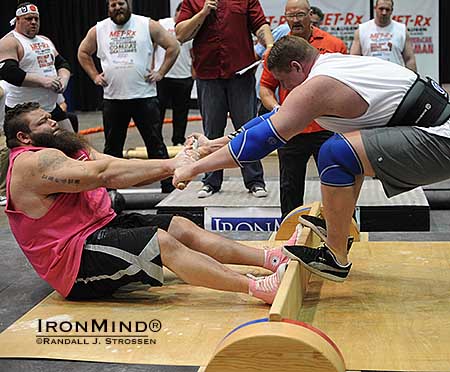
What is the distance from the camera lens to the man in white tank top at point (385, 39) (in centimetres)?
691

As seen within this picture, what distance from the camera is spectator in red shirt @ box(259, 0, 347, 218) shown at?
16.5 feet

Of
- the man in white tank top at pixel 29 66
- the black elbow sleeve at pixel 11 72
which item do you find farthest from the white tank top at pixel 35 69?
the black elbow sleeve at pixel 11 72

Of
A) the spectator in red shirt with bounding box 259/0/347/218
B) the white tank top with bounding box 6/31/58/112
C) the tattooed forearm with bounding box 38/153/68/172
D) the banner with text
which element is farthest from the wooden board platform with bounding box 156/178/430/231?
the banner with text

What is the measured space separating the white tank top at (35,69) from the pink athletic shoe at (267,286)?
3.42 meters

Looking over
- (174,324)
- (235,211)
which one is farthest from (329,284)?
(235,211)

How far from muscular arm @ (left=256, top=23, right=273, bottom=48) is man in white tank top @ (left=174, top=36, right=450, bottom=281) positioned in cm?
222

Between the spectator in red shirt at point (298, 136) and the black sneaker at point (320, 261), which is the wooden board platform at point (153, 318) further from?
the spectator in red shirt at point (298, 136)

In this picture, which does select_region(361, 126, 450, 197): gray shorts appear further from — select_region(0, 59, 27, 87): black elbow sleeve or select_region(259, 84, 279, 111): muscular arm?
select_region(0, 59, 27, 87): black elbow sleeve

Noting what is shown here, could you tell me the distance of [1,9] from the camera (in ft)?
45.6

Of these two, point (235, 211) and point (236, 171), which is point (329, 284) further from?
point (236, 171)

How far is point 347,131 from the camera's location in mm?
3537

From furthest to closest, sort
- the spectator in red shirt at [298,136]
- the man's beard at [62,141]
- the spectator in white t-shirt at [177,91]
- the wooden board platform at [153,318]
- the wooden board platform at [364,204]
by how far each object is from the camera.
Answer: the spectator in white t-shirt at [177,91] < the wooden board platform at [364,204] < the spectator in red shirt at [298,136] < the man's beard at [62,141] < the wooden board platform at [153,318]

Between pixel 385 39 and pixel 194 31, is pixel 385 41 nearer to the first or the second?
pixel 385 39

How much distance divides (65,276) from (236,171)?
16.0ft
